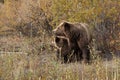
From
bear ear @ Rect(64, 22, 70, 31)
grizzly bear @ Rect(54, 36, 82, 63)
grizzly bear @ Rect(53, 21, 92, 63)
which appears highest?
bear ear @ Rect(64, 22, 70, 31)

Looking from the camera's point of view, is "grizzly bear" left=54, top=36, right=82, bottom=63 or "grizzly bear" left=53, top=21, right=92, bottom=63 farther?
"grizzly bear" left=54, top=36, right=82, bottom=63

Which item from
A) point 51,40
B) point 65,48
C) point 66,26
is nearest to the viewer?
point 66,26

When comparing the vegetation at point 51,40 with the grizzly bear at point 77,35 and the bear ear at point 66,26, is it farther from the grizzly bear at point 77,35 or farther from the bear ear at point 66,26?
the bear ear at point 66,26

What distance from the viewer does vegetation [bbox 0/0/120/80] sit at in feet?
21.9

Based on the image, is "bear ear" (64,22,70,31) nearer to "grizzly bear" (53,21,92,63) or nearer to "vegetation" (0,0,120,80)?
"grizzly bear" (53,21,92,63)

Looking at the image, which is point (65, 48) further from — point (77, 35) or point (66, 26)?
point (66, 26)

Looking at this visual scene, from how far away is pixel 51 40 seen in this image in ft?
42.2

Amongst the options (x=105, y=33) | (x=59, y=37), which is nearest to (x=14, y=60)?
(x=59, y=37)

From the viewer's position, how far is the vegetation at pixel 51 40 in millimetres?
6668

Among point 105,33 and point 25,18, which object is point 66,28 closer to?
point 105,33

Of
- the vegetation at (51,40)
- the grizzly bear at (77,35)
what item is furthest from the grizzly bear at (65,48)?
the vegetation at (51,40)

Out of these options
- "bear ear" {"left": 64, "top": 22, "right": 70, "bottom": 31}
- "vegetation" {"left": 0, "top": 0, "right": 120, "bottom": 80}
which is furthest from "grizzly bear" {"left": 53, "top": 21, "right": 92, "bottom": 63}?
"vegetation" {"left": 0, "top": 0, "right": 120, "bottom": 80}

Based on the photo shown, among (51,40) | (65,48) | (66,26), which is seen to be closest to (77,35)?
(66,26)

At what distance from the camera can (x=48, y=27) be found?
15.6 meters
